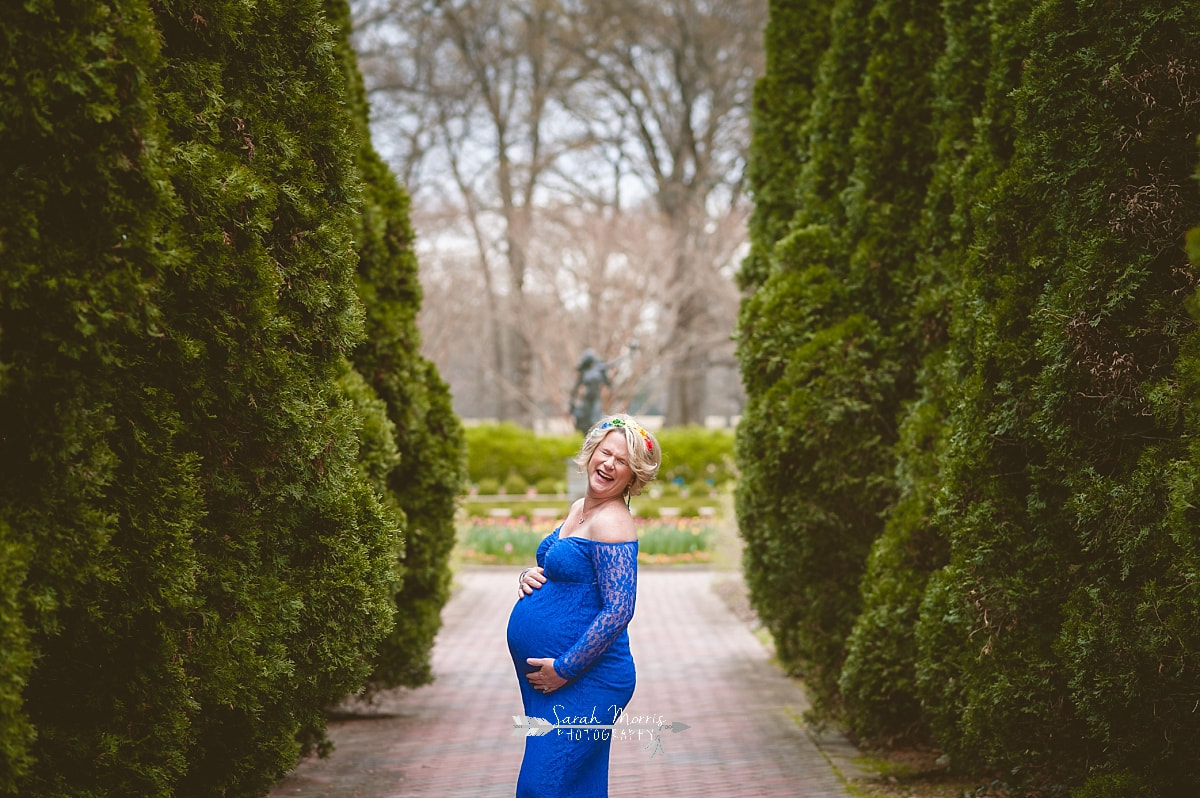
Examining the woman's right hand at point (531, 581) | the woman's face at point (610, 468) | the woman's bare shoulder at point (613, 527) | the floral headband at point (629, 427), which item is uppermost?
the floral headband at point (629, 427)

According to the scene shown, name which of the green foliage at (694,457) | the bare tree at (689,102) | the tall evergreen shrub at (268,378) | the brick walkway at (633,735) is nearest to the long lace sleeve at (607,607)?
the brick walkway at (633,735)

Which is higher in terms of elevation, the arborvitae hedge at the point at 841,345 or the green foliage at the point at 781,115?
the green foliage at the point at 781,115

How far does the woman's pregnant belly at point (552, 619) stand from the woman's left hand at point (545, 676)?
5cm

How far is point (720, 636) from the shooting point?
374 inches

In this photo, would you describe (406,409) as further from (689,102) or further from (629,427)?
(689,102)

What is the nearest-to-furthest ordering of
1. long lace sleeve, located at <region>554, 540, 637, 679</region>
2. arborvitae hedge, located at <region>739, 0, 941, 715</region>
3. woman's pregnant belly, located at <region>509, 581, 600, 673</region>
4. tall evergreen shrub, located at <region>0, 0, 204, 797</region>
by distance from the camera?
tall evergreen shrub, located at <region>0, 0, 204, 797</region> < long lace sleeve, located at <region>554, 540, 637, 679</region> < woman's pregnant belly, located at <region>509, 581, 600, 673</region> < arborvitae hedge, located at <region>739, 0, 941, 715</region>

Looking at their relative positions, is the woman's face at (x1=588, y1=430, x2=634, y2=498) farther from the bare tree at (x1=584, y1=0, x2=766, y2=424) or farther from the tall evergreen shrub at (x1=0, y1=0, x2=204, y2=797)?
the bare tree at (x1=584, y1=0, x2=766, y2=424)

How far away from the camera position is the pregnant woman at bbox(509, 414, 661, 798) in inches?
123

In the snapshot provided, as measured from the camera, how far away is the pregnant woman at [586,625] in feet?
10.2

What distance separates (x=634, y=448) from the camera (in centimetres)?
329

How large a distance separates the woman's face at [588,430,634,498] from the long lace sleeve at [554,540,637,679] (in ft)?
0.67

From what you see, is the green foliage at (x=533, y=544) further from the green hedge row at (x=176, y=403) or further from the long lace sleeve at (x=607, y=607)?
the long lace sleeve at (x=607, y=607)

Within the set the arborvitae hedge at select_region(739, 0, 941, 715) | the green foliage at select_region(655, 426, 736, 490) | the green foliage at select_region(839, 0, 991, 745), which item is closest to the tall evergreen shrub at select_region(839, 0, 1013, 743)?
the green foliage at select_region(839, 0, 991, 745)

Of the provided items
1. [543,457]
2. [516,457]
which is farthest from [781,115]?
[516,457]
